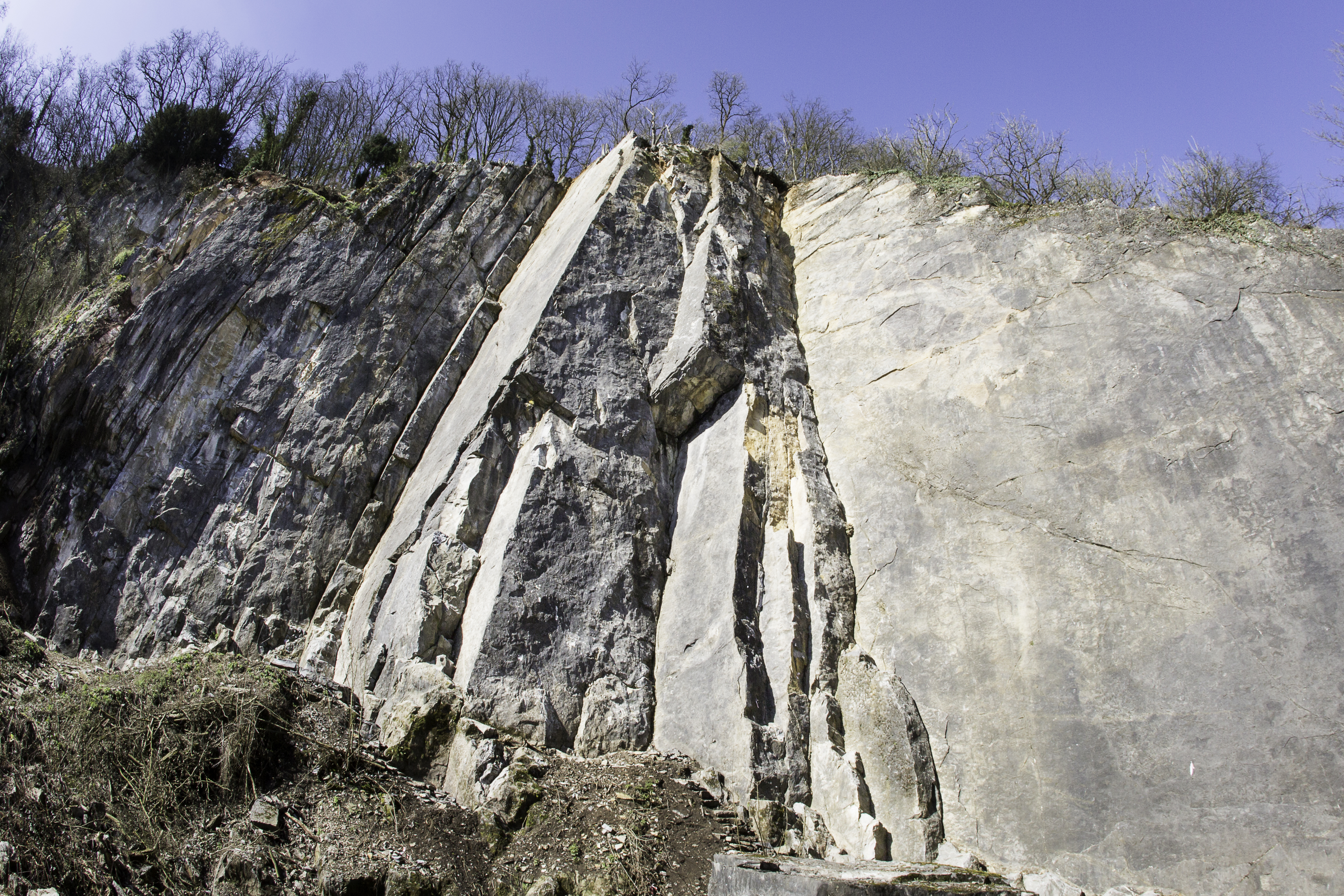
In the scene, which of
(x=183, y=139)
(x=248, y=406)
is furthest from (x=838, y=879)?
(x=183, y=139)

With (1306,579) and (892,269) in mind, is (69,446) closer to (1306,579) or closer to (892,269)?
(892,269)

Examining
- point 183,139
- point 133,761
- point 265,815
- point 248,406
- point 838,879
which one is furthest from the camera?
point 183,139

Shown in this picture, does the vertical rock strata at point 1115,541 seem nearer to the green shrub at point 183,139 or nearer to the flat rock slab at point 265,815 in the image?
the flat rock slab at point 265,815

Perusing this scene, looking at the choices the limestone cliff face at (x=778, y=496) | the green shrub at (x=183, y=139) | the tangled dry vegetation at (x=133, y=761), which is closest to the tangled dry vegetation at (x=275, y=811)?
the tangled dry vegetation at (x=133, y=761)

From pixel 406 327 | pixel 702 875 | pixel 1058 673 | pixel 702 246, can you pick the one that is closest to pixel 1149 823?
pixel 1058 673

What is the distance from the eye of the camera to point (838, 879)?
4.31 metres

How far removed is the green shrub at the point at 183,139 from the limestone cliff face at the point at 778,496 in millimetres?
4725

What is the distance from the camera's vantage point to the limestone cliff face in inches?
240

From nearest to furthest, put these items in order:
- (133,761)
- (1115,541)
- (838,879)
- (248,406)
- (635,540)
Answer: (838,879)
(133,761)
(1115,541)
(635,540)
(248,406)

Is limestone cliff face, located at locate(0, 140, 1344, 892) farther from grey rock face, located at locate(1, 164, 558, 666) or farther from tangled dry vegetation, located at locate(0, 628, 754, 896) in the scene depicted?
tangled dry vegetation, located at locate(0, 628, 754, 896)

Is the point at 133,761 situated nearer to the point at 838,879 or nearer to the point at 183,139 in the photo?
the point at 838,879

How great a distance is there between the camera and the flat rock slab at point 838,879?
4297 millimetres

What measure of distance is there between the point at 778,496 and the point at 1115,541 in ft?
10.4

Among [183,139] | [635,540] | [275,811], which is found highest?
[183,139]
